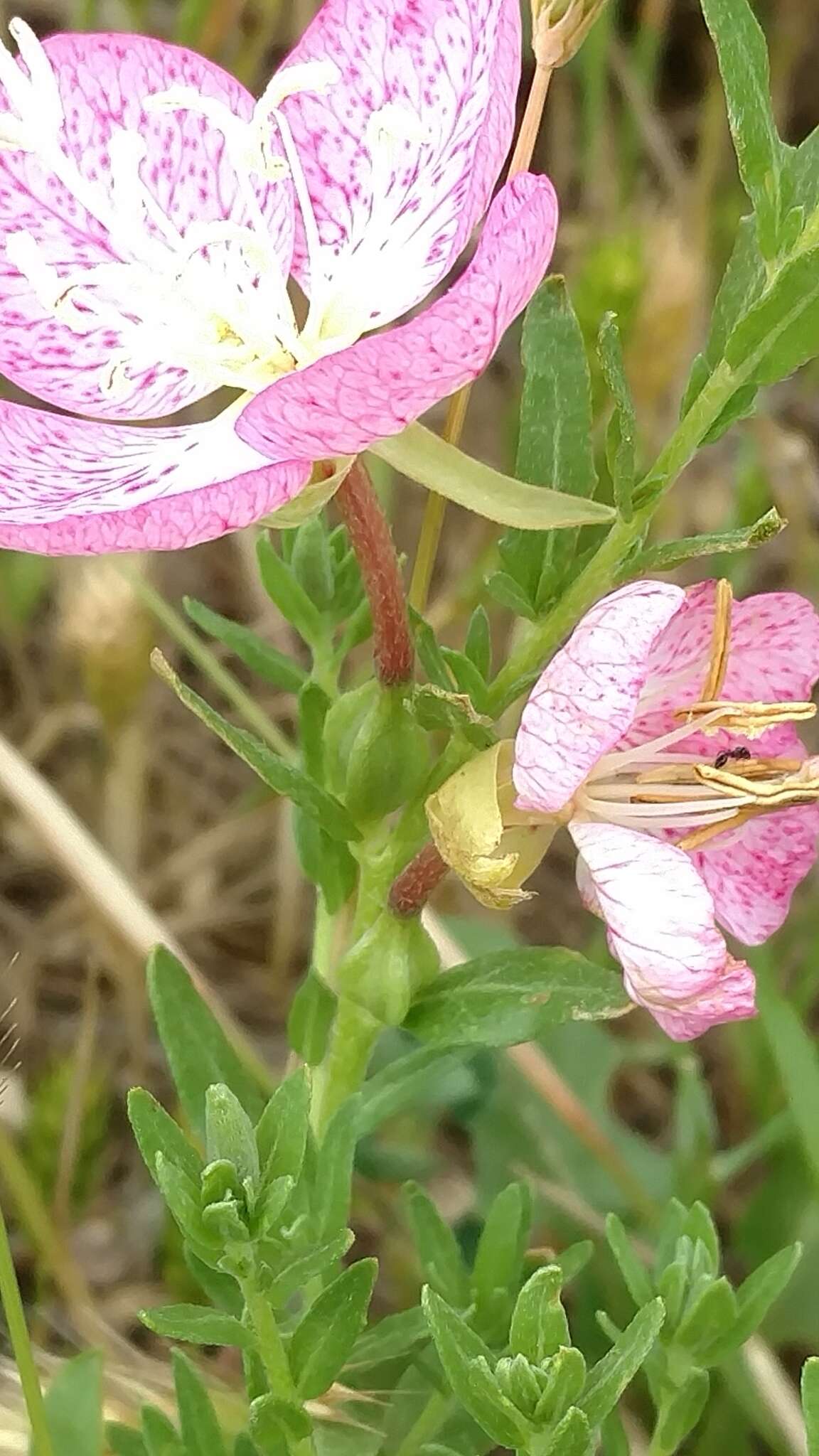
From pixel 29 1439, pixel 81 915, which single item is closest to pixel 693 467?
pixel 81 915

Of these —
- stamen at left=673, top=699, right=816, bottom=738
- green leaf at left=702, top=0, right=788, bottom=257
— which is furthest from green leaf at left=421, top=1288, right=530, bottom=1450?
green leaf at left=702, top=0, right=788, bottom=257

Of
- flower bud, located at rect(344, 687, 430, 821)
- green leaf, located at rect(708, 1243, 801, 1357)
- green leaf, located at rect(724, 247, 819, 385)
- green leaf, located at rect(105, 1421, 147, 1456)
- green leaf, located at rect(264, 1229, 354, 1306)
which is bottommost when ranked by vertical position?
green leaf, located at rect(105, 1421, 147, 1456)

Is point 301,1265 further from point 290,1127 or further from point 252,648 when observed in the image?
point 252,648

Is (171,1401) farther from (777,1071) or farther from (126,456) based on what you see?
(777,1071)

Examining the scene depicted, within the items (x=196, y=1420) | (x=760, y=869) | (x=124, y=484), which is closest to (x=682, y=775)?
(x=760, y=869)

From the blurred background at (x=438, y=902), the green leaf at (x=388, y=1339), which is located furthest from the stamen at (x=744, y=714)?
the blurred background at (x=438, y=902)

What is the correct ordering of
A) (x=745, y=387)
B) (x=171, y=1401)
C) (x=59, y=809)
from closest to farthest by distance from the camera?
(x=745, y=387) → (x=171, y=1401) → (x=59, y=809)

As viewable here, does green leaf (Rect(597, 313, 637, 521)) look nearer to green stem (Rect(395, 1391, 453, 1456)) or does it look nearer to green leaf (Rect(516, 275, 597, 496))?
green leaf (Rect(516, 275, 597, 496))
